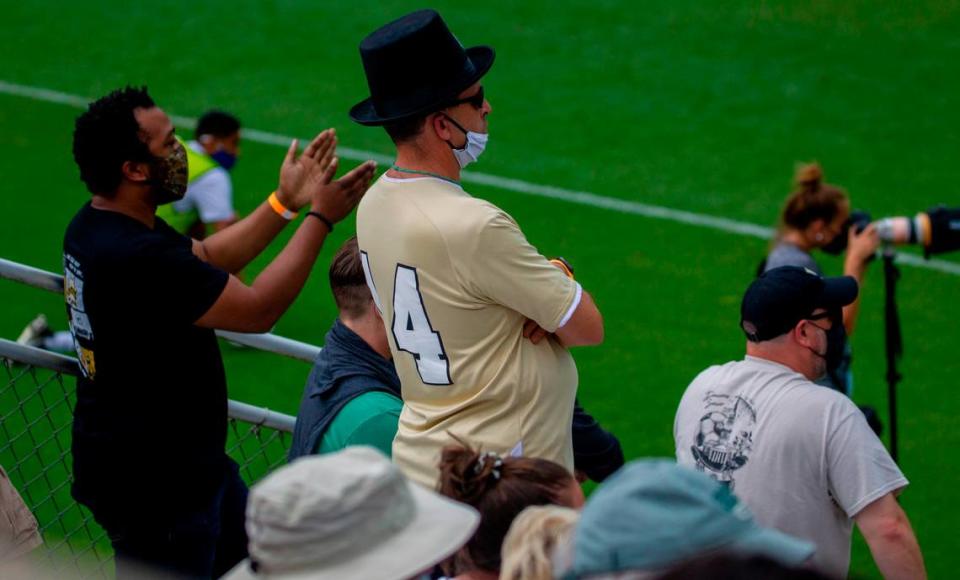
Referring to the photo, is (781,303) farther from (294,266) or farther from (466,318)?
(294,266)

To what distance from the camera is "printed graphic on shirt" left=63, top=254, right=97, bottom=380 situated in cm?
424

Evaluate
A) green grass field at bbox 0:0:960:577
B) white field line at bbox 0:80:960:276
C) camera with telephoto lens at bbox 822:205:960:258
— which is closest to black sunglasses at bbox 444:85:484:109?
camera with telephoto lens at bbox 822:205:960:258

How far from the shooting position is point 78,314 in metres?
4.28

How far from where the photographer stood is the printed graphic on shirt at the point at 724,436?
174 inches

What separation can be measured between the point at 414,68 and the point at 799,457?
1.69 meters

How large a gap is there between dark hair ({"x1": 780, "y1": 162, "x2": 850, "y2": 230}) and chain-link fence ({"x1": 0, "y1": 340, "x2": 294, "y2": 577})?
2.80 metres

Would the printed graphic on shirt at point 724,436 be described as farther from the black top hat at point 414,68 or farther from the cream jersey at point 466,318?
the black top hat at point 414,68

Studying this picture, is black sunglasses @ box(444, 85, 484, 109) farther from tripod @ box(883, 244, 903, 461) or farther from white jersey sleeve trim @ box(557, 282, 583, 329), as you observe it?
tripod @ box(883, 244, 903, 461)

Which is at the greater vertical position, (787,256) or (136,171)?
(136,171)

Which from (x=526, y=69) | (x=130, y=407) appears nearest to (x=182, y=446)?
(x=130, y=407)

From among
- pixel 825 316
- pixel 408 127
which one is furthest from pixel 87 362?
pixel 825 316

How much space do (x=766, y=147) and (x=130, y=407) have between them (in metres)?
8.47

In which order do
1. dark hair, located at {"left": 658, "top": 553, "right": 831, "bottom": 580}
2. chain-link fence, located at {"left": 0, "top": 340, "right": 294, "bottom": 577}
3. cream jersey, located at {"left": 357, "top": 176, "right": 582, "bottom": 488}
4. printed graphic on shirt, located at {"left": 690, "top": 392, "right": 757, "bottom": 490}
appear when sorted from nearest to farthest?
dark hair, located at {"left": 658, "top": 553, "right": 831, "bottom": 580}
cream jersey, located at {"left": 357, "top": 176, "right": 582, "bottom": 488}
printed graphic on shirt, located at {"left": 690, "top": 392, "right": 757, "bottom": 490}
chain-link fence, located at {"left": 0, "top": 340, "right": 294, "bottom": 577}

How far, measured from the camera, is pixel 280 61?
1404cm
